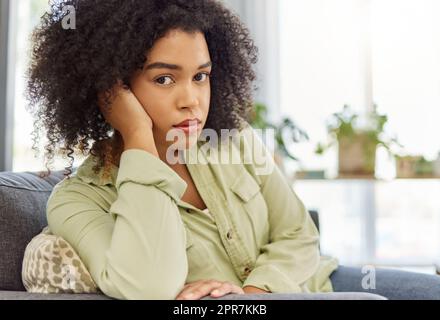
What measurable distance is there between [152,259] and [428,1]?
10.4 ft

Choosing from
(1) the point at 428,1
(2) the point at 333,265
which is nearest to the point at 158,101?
(2) the point at 333,265

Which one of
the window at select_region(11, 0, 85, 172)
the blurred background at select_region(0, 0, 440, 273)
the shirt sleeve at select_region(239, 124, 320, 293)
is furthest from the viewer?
the blurred background at select_region(0, 0, 440, 273)

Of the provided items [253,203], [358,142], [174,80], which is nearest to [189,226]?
[253,203]

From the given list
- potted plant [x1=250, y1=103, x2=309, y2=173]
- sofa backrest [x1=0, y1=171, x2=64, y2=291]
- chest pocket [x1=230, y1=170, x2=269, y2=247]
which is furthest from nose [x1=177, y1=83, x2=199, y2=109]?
potted plant [x1=250, y1=103, x2=309, y2=173]

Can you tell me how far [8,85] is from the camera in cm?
273

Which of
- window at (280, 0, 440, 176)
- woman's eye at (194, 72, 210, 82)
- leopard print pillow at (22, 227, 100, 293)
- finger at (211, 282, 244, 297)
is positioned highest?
window at (280, 0, 440, 176)

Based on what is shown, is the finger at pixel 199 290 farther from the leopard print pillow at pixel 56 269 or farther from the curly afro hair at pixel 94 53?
the curly afro hair at pixel 94 53

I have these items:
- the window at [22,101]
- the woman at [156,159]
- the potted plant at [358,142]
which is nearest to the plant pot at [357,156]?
the potted plant at [358,142]

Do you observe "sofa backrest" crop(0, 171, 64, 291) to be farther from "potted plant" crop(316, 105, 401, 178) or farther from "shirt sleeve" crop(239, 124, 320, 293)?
"potted plant" crop(316, 105, 401, 178)

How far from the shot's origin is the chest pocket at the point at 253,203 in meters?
1.04

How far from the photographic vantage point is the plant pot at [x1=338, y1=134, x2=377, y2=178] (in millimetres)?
2760

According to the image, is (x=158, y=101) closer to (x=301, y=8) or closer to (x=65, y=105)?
(x=65, y=105)

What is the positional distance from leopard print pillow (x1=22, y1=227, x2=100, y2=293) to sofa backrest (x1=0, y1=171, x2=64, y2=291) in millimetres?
78

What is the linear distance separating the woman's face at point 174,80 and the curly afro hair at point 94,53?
2 cm
